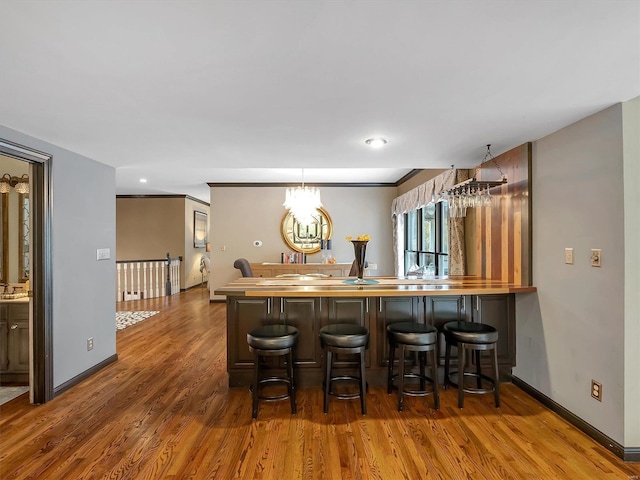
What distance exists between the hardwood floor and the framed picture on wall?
6761 mm

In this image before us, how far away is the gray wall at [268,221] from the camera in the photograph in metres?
7.45

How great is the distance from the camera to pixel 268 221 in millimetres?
7480

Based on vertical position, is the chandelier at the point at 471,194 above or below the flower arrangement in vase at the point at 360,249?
above

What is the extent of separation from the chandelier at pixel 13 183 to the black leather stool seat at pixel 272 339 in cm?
292

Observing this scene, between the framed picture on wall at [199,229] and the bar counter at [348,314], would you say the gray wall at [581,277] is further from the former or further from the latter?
the framed picture on wall at [199,229]

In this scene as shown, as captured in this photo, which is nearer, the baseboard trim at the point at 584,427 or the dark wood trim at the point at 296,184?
the baseboard trim at the point at 584,427

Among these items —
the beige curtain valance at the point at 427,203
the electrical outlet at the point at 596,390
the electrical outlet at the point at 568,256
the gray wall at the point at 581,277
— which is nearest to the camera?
the gray wall at the point at 581,277

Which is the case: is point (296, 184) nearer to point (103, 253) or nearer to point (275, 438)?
point (103, 253)

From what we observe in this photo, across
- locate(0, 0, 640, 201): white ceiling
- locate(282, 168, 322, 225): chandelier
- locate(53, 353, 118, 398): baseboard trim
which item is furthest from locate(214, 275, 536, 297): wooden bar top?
locate(282, 168, 322, 225): chandelier

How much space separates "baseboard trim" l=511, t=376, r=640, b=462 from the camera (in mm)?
2209

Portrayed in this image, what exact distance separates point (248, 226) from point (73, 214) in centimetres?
420

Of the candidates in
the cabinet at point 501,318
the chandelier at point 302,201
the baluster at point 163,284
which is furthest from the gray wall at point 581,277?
the baluster at point 163,284

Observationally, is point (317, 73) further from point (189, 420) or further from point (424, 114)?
point (189, 420)

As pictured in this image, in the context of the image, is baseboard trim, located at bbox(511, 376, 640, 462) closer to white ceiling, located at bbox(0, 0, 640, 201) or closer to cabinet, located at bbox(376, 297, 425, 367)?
cabinet, located at bbox(376, 297, 425, 367)
